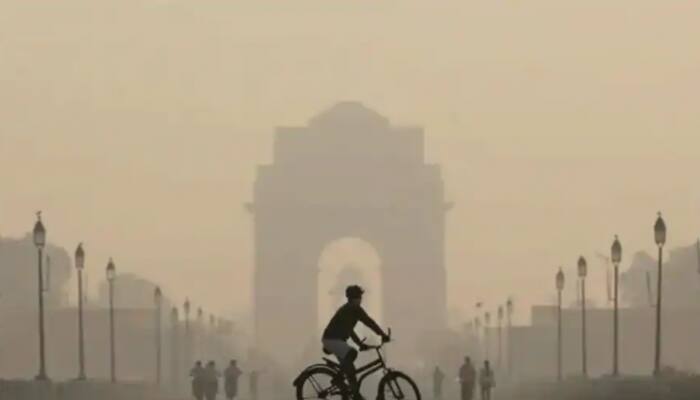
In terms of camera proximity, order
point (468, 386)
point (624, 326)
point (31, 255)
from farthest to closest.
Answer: point (31, 255) → point (624, 326) → point (468, 386)

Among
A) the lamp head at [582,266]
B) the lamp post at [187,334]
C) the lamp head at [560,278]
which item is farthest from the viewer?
the lamp post at [187,334]

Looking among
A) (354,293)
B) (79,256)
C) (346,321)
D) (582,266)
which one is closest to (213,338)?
(582,266)

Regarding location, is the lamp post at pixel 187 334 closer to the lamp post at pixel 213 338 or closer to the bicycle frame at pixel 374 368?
the lamp post at pixel 213 338

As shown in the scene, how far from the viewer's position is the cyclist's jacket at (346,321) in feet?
98.5

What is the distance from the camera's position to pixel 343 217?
480 feet

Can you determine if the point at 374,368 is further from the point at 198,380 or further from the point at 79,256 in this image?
the point at 79,256

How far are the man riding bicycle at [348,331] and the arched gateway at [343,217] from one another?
356 feet

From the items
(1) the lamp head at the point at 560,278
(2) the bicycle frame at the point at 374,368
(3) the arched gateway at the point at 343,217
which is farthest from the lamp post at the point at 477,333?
(2) the bicycle frame at the point at 374,368

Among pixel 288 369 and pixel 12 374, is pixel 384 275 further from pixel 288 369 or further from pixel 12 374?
pixel 12 374

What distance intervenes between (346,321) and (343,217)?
11614 cm

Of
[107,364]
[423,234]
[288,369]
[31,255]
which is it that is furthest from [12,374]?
[31,255]

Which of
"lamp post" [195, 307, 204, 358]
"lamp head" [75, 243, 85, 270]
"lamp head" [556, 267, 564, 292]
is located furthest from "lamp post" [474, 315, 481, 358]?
"lamp head" [75, 243, 85, 270]

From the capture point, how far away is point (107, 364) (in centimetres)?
13438

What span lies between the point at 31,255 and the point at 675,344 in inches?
2119
